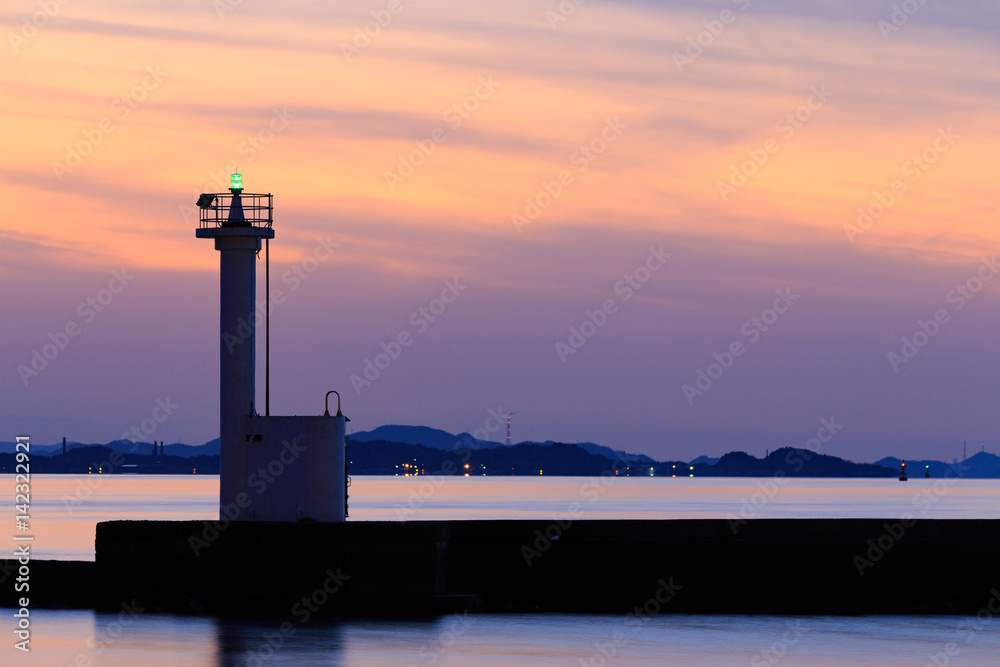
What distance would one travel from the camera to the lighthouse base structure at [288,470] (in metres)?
24.8

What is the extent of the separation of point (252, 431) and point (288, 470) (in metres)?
0.95

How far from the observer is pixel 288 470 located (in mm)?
24859

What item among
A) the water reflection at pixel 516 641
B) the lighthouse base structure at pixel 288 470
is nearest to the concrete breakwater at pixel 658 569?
the water reflection at pixel 516 641

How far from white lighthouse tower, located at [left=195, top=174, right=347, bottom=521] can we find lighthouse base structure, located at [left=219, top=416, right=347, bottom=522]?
17 millimetres

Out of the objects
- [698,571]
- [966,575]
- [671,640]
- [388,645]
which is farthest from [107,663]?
[966,575]

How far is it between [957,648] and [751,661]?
3706 mm

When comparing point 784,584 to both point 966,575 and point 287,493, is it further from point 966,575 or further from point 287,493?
point 287,493

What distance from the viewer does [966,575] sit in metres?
26.2

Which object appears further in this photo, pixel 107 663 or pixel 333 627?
pixel 333 627

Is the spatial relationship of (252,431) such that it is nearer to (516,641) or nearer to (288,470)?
(288,470)

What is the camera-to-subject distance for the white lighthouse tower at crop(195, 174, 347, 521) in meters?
24.8

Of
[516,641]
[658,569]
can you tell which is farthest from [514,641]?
[658,569]

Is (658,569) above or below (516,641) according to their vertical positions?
above

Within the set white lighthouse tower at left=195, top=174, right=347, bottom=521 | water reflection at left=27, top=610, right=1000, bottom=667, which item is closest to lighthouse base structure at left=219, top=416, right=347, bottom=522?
white lighthouse tower at left=195, top=174, right=347, bottom=521
